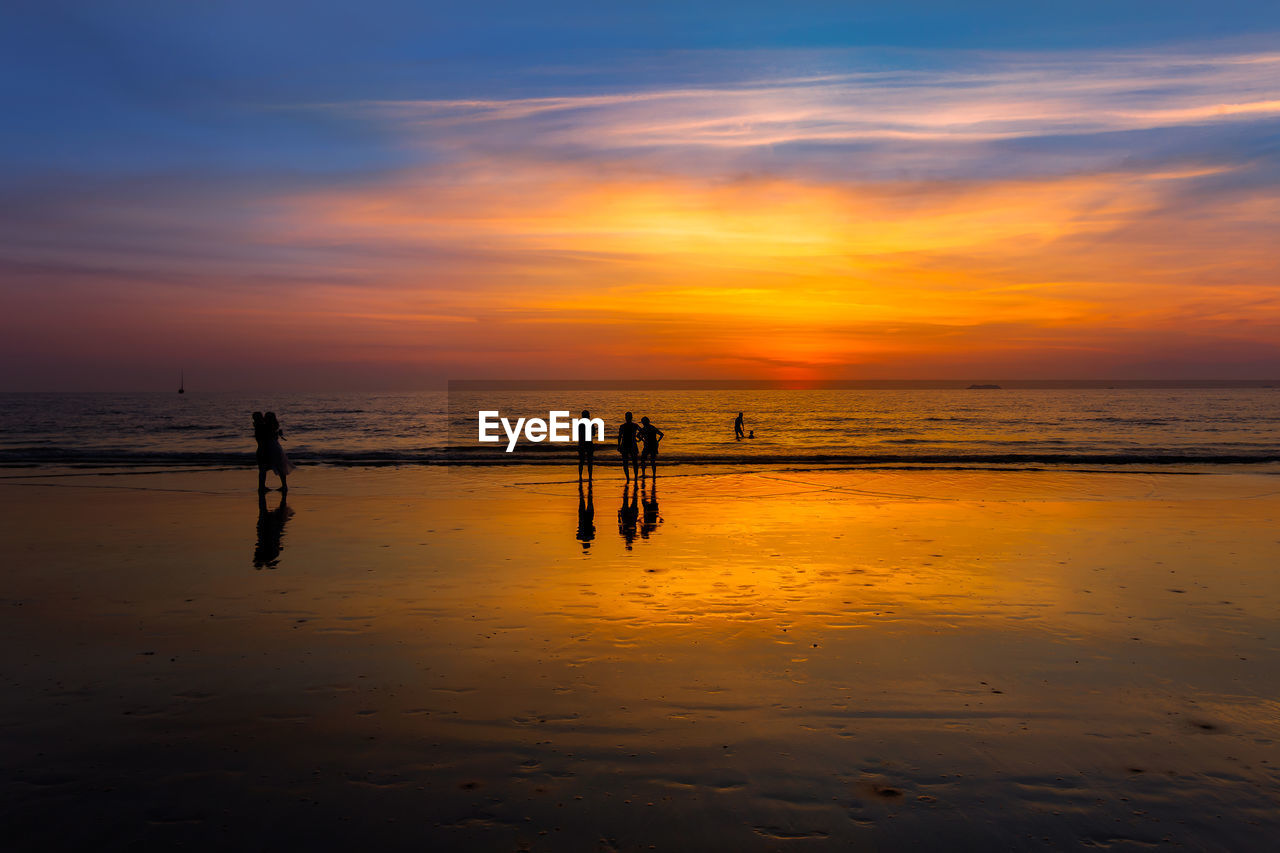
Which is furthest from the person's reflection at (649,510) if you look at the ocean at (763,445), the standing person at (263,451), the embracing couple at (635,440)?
the ocean at (763,445)

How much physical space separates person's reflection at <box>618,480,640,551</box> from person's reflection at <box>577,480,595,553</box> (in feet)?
1.94

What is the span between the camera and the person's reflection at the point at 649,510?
15938 mm

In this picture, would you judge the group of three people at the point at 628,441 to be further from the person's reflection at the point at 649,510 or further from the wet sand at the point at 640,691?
the wet sand at the point at 640,691

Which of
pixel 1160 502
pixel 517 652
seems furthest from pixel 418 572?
pixel 1160 502

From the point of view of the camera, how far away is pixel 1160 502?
67.2 feet

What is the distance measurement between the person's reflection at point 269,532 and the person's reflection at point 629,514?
18.8 ft

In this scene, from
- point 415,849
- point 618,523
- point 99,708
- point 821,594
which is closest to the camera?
point 415,849

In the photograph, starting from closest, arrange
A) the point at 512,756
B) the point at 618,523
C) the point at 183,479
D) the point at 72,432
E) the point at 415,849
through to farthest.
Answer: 1. the point at 415,849
2. the point at 512,756
3. the point at 618,523
4. the point at 183,479
5. the point at 72,432

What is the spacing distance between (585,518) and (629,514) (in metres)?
1.18

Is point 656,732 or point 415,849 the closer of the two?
point 415,849

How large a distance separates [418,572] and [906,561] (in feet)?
24.4

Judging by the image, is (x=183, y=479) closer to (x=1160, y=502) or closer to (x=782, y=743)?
(x=782, y=743)

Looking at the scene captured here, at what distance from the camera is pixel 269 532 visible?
15.5m

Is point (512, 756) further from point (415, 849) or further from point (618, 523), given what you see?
point (618, 523)
